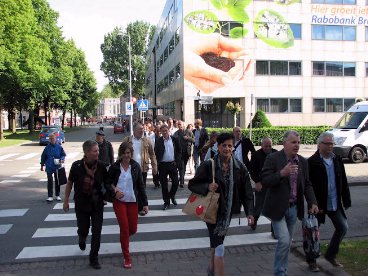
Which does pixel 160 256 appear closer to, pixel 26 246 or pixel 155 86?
pixel 26 246

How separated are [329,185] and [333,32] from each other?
3360 cm

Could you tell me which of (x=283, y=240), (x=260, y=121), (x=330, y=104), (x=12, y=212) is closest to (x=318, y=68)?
(x=330, y=104)

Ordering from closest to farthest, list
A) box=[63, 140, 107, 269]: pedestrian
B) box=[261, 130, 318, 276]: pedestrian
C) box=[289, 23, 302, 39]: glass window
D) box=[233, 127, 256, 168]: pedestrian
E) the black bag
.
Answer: box=[261, 130, 318, 276]: pedestrian < box=[63, 140, 107, 269]: pedestrian < box=[233, 127, 256, 168]: pedestrian < the black bag < box=[289, 23, 302, 39]: glass window

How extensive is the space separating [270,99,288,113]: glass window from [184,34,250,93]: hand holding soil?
4.32 metres

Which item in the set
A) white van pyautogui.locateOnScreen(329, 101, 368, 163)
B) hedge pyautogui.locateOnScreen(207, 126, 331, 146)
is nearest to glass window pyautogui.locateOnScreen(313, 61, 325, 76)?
hedge pyautogui.locateOnScreen(207, 126, 331, 146)

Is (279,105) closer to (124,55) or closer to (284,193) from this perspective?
(284,193)

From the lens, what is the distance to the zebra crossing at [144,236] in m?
6.50

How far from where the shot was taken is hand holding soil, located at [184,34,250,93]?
109 ft

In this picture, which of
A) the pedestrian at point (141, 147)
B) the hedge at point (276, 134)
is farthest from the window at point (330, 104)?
the pedestrian at point (141, 147)

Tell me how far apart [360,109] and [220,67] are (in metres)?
16.8

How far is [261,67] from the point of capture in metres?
34.8

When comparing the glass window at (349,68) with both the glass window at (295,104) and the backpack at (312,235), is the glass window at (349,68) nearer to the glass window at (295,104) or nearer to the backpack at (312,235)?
the glass window at (295,104)

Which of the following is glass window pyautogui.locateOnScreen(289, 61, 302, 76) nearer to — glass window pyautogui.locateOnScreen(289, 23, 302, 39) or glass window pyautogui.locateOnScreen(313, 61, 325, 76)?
glass window pyautogui.locateOnScreen(313, 61, 325, 76)

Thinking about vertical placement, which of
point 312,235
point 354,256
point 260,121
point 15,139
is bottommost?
point 354,256
